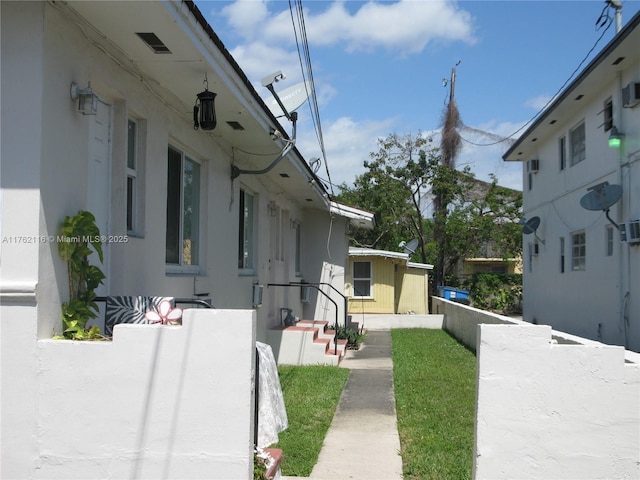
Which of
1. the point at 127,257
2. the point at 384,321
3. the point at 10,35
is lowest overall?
the point at 384,321

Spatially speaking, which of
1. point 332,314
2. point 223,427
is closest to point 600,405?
point 223,427

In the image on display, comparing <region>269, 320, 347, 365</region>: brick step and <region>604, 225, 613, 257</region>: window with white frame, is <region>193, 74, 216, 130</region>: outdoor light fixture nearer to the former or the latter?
<region>269, 320, 347, 365</region>: brick step

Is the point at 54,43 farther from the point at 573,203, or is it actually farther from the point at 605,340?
the point at 573,203

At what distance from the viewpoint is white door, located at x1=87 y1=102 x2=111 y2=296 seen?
4.96 m

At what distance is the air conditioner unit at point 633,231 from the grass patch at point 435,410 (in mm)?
3551

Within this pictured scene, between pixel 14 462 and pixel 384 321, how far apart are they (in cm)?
1644

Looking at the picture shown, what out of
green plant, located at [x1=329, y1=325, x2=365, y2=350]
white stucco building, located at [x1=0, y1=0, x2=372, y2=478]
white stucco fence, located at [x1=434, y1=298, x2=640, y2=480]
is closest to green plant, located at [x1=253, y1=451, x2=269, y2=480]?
white stucco building, located at [x1=0, y1=0, x2=372, y2=478]

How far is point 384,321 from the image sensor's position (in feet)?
65.2

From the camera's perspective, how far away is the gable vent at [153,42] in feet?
15.6

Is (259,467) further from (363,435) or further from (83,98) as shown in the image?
(83,98)

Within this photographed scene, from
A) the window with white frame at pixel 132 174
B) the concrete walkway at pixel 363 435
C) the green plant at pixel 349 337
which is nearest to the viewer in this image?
the concrete walkway at pixel 363 435

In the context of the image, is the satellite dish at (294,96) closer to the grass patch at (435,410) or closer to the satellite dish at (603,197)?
the grass patch at (435,410)

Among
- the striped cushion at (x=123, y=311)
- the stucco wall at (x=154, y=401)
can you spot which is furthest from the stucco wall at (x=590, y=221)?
the stucco wall at (x=154, y=401)

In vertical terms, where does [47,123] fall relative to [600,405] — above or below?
above
